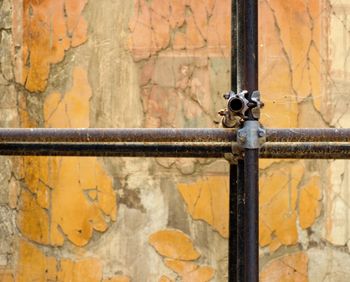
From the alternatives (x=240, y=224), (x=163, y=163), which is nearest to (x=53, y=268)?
(x=163, y=163)

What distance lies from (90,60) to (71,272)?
62cm

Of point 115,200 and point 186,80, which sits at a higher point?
point 186,80

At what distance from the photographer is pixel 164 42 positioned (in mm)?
1847

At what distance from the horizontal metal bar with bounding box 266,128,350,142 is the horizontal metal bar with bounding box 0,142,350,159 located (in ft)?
0.16

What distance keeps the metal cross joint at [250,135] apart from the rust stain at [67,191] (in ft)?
2.59

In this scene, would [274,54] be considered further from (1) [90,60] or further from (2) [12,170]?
(2) [12,170]

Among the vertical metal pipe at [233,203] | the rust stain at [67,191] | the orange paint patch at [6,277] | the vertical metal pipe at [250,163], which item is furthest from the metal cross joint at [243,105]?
the orange paint patch at [6,277]

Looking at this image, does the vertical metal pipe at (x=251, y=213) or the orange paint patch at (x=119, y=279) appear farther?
the orange paint patch at (x=119, y=279)

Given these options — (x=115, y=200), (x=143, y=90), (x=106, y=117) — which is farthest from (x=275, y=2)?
(x=115, y=200)

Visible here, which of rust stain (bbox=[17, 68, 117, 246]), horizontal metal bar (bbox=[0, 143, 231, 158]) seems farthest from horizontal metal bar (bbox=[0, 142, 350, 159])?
rust stain (bbox=[17, 68, 117, 246])

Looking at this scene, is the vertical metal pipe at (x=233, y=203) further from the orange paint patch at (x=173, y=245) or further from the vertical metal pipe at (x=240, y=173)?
the orange paint patch at (x=173, y=245)

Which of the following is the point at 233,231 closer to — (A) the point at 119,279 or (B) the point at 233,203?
(B) the point at 233,203

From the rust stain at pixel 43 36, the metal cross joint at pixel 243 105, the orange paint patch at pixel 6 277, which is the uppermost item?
the rust stain at pixel 43 36

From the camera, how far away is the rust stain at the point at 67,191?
1832 mm
